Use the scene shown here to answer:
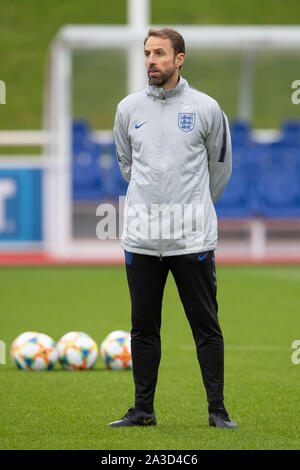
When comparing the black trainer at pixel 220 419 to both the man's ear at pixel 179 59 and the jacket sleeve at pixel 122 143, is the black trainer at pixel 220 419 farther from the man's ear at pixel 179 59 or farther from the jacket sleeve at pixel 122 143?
the man's ear at pixel 179 59

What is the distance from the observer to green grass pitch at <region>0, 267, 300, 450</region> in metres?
5.76

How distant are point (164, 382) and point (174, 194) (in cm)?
223

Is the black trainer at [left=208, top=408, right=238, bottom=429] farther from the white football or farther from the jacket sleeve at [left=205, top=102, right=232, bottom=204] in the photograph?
the white football

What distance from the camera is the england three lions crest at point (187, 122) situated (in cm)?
582

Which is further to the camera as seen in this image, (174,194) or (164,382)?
(164,382)

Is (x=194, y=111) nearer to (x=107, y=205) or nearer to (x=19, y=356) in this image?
(x=19, y=356)

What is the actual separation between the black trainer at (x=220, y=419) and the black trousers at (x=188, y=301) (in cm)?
8

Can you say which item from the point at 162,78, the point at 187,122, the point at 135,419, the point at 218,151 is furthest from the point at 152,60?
the point at 135,419

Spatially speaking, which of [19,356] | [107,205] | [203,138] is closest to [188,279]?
[203,138]

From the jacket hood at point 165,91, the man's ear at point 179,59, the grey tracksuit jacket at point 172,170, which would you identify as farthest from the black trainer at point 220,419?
the man's ear at point 179,59

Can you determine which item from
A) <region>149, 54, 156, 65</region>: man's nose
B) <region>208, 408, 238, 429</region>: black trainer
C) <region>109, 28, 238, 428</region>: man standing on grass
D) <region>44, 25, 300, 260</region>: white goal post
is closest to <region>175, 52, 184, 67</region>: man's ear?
<region>109, 28, 238, 428</region>: man standing on grass

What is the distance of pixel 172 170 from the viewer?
19.1ft

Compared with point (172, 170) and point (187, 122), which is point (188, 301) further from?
point (187, 122)

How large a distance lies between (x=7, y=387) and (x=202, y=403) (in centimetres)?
143
